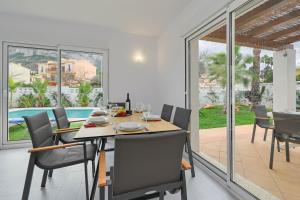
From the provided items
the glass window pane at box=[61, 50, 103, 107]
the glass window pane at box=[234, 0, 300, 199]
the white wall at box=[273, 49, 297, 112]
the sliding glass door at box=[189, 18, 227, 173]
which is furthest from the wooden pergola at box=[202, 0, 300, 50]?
the glass window pane at box=[61, 50, 103, 107]

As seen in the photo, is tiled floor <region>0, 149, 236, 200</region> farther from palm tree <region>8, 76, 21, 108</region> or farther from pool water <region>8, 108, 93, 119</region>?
palm tree <region>8, 76, 21, 108</region>

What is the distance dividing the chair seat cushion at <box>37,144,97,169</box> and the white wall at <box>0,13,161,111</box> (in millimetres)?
2334

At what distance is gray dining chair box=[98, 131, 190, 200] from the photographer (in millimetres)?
944

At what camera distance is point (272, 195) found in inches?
72.4

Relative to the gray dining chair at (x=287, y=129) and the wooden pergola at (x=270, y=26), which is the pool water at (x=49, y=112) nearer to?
the wooden pergola at (x=270, y=26)

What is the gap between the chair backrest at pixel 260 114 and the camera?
2051 millimetres

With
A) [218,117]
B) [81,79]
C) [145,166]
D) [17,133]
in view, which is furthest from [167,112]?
[17,133]

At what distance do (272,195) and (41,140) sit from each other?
8.15 ft

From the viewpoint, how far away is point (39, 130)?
176 centimetres

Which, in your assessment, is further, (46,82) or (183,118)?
(46,82)

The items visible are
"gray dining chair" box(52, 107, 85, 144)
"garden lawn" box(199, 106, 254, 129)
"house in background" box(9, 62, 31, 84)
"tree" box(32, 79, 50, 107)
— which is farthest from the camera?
"tree" box(32, 79, 50, 107)

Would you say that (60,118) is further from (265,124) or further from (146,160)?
(265,124)

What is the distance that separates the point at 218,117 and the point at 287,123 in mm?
961

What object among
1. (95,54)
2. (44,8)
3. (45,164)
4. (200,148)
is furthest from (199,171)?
(44,8)
